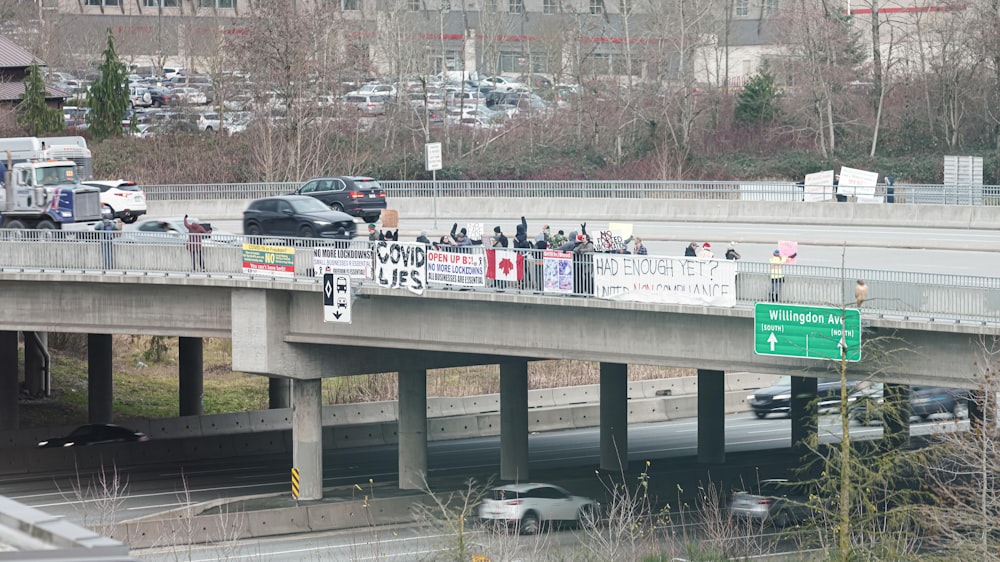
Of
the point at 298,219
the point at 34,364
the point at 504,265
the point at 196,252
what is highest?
the point at 298,219

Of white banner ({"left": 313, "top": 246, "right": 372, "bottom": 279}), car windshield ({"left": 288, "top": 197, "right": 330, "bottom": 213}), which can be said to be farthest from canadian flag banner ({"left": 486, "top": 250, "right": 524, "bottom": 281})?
car windshield ({"left": 288, "top": 197, "right": 330, "bottom": 213})

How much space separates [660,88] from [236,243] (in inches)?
1644

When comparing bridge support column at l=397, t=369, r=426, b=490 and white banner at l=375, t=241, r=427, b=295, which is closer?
white banner at l=375, t=241, r=427, b=295

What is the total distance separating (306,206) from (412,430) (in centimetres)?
685

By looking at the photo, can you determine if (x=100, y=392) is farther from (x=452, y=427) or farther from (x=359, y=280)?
(x=359, y=280)

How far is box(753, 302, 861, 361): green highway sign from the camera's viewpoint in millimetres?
27609

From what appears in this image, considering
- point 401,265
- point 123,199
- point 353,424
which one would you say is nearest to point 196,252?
point 401,265

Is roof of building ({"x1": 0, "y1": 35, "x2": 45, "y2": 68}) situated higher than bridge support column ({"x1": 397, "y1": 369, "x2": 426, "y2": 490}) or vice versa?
roof of building ({"x1": 0, "y1": 35, "x2": 45, "y2": 68})

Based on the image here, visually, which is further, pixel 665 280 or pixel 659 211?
pixel 659 211

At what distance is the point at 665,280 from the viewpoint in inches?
1215

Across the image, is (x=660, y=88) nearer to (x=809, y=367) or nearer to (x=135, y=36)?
(x=135, y=36)

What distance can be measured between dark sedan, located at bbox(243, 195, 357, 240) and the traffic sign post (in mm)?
5592

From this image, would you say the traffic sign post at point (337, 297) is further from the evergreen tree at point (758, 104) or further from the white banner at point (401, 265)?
the evergreen tree at point (758, 104)

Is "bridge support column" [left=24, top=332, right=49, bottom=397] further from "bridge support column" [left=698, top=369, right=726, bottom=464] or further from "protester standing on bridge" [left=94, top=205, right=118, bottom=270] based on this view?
"bridge support column" [left=698, top=369, right=726, bottom=464]
